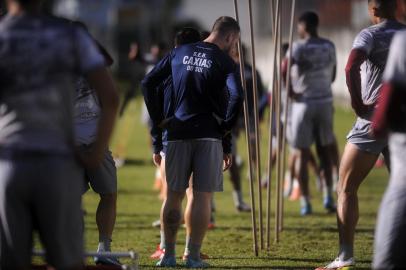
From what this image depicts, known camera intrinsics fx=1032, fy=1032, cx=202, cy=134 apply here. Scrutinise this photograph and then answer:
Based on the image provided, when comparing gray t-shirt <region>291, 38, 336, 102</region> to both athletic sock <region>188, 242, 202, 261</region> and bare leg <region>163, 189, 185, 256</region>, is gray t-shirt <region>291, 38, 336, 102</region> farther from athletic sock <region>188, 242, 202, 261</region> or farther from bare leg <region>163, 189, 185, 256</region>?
athletic sock <region>188, 242, 202, 261</region>

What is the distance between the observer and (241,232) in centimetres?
1207

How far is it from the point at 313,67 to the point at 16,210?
8.64 meters

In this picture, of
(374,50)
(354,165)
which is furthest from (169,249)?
(374,50)

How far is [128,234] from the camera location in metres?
12.1

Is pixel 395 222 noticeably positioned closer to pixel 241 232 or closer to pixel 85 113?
pixel 85 113

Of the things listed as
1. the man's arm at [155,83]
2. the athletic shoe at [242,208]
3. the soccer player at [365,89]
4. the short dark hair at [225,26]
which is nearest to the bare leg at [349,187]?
the soccer player at [365,89]

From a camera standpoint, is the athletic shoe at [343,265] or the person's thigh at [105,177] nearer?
the athletic shoe at [343,265]

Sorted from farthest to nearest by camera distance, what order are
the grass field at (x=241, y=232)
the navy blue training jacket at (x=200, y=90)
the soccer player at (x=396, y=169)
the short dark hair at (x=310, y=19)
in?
the short dark hair at (x=310, y=19), the grass field at (x=241, y=232), the navy blue training jacket at (x=200, y=90), the soccer player at (x=396, y=169)

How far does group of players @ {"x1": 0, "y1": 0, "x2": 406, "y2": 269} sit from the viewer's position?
17.3 ft

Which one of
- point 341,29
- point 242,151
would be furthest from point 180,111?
point 341,29

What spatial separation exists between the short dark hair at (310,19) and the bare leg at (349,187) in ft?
16.7

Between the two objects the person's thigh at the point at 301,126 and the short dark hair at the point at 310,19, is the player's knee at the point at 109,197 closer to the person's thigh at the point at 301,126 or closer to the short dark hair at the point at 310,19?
the short dark hair at the point at 310,19

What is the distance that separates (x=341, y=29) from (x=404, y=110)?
121ft

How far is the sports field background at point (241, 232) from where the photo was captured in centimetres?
980
